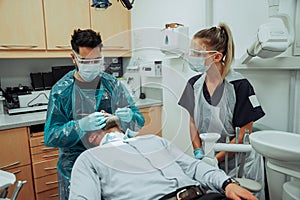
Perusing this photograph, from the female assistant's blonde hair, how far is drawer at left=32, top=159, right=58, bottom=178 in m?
1.50

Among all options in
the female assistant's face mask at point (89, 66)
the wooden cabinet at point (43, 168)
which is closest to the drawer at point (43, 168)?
the wooden cabinet at point (43, 168)

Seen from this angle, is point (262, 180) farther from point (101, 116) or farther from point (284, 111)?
point (101, 116)

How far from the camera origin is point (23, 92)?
224 cm

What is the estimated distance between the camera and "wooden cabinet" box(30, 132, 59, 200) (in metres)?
1.96

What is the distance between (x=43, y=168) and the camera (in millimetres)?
2004

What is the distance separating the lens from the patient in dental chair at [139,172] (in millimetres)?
1098

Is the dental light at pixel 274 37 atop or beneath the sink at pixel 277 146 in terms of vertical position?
atop

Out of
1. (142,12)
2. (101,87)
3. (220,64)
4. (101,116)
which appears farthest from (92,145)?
(142,12)

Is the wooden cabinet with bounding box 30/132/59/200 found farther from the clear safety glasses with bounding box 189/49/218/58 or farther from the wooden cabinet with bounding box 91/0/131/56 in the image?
the clear safety glasses with bounding box 189/49/218/58

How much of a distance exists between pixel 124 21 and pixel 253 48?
5.45ft

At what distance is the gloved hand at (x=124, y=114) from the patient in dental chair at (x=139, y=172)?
0.09 ft

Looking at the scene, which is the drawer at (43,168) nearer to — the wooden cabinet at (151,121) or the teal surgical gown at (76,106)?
the teal surgical gown at (76,106)

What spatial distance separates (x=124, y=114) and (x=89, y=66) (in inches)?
11.6

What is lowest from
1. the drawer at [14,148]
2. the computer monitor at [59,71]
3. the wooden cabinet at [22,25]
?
the drawer at [14,148]
